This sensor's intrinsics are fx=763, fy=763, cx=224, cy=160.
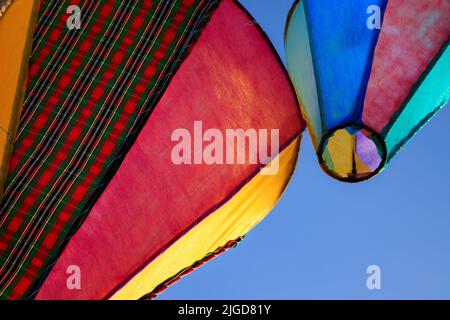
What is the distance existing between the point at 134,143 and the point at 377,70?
1074mm

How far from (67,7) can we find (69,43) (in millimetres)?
210

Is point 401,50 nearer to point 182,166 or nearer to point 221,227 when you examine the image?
point 182,166

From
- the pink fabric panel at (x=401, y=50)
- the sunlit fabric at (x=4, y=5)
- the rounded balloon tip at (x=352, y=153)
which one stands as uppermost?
the sunlit fabric at (x=4, y=5)

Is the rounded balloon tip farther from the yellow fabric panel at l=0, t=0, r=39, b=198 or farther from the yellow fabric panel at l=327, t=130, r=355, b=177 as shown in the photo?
the yellow fabric panel at l=0, t=0, r=39, b=198

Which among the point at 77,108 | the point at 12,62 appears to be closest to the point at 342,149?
the point at 77,108

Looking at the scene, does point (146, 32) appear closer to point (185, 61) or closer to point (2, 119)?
point (185, 61)

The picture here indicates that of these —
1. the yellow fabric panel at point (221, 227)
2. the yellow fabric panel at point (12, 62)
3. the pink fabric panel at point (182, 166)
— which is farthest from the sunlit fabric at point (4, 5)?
the yellow fabric panel at point (221, 227)

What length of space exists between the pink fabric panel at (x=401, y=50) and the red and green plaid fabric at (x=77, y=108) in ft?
3.23

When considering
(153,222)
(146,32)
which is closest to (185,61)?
(146,32)

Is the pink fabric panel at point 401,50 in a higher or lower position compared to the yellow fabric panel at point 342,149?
higher

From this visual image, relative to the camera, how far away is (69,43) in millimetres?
3547

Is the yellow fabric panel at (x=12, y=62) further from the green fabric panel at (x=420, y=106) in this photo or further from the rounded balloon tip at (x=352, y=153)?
the green fabric panel at (x=420, y=106)

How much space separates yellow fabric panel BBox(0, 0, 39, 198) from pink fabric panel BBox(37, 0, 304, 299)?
50 centimetres

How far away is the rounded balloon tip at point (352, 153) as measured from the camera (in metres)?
2.81
